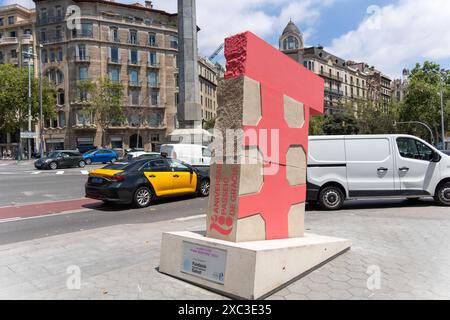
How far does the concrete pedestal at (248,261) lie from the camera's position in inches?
149

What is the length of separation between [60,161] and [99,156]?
24.5 ft

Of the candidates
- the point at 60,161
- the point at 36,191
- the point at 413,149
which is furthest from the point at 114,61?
the point at 413,149

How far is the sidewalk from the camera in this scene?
4039 mm

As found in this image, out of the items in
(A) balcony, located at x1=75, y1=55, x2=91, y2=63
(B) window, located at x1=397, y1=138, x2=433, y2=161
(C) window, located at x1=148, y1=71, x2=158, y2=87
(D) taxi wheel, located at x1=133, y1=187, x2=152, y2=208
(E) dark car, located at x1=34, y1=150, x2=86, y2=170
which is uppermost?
(A) balcony, located at x1=75, y1=55, x2=91, y2=63

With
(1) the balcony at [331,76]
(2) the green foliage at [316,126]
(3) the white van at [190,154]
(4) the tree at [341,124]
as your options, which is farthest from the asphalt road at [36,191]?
(1) the balcony at [331,76]

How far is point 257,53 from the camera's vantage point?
4414 millimetres

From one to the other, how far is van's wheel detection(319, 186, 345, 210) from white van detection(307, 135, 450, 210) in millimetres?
26

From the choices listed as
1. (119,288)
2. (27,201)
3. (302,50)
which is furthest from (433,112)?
(119,288)

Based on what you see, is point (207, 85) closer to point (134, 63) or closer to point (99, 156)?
point (134, 63)

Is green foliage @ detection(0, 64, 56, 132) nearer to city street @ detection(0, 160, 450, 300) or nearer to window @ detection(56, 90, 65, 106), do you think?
window @ detection(56, 90, 65, 106)

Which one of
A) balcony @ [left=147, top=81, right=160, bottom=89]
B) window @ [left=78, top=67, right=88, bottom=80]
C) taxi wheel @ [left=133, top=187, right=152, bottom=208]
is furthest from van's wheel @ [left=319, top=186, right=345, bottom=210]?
balcony @ [left=147, top=81, right=160, bottom=89]

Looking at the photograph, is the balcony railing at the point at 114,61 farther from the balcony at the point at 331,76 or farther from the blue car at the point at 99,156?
the balcony at the point at 331,76
